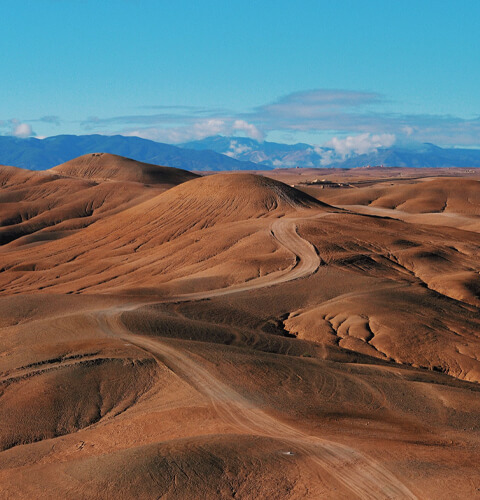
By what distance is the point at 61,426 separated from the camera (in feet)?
84.3

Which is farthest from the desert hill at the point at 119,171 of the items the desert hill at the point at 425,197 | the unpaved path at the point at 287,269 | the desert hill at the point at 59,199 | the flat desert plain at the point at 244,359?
the unpaved path at the point at 287,269

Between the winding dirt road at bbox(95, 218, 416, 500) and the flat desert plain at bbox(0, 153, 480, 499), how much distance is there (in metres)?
0.10

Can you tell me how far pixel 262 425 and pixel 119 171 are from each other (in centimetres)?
13287

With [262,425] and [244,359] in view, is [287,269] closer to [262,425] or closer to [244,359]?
[244,359]

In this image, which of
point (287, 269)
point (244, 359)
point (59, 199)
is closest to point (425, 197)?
point (59, 199)

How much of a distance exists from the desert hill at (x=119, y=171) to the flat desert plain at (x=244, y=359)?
66.8 meters

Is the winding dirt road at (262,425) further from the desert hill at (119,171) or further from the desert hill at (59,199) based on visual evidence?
the desert hill at (119,171)

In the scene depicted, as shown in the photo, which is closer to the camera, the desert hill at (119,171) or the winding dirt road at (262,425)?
the winding dirt road at (262,425)

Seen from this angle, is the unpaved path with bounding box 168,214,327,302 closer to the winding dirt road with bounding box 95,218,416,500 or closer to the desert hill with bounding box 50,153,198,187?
the winding dirt road with bounding box 95,218,416,500

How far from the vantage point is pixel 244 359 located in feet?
105

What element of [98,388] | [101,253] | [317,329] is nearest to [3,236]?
[101,253]

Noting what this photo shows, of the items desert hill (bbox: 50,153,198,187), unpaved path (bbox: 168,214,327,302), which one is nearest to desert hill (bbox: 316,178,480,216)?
desert hill (bbox: 50,153,198,187)

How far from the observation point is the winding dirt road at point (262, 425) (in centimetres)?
1911

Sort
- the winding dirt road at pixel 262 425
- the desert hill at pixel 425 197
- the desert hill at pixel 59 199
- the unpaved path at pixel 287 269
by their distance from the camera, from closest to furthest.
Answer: the winding dirt road at pixel 262 425, the unpaved path at pixel 287 269, the desert hill at pixel 59 199, the desert hill at pixel 425 197
